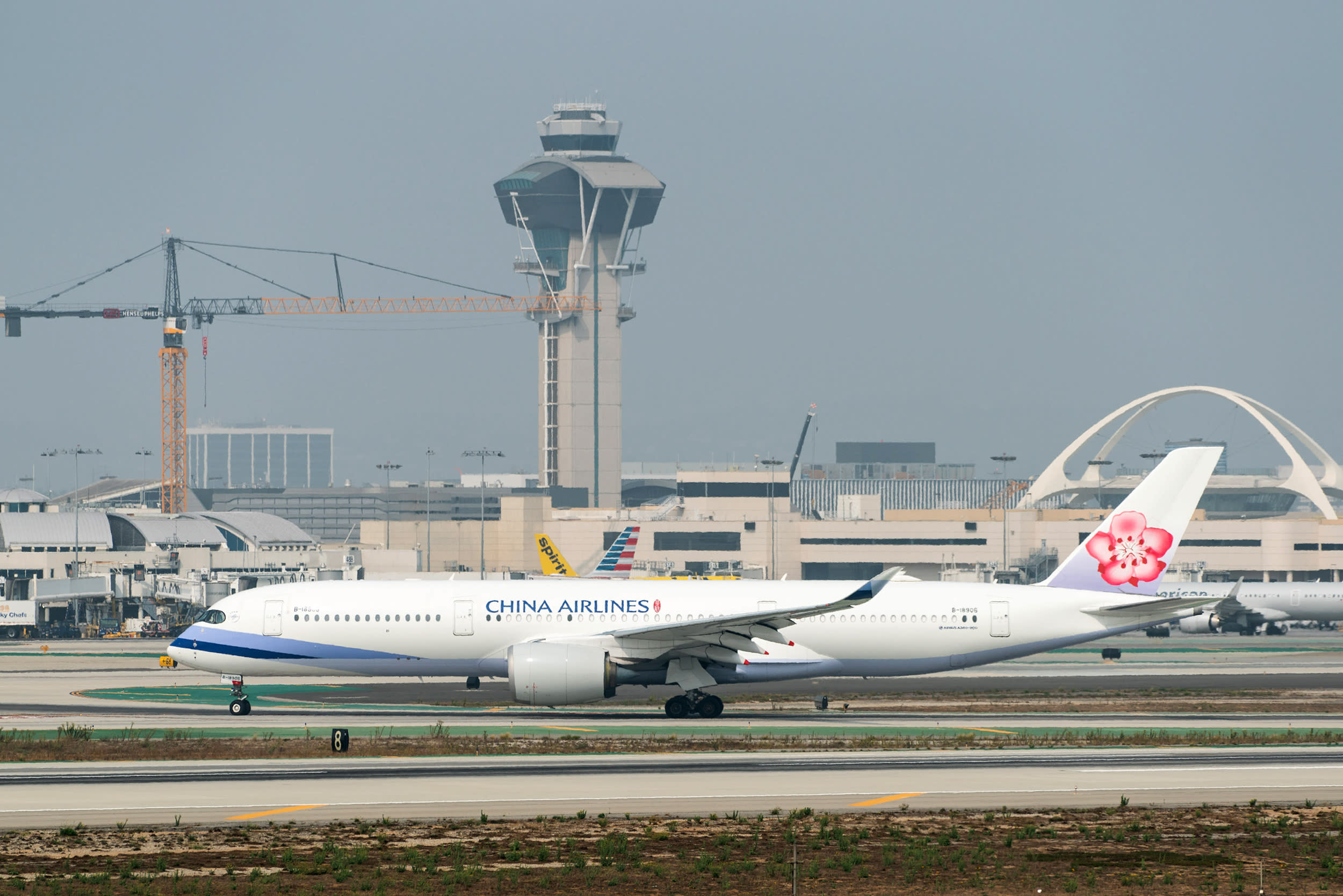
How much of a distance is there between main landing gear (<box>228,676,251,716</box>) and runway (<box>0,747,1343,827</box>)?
11104 millimetres

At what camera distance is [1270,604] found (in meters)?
113

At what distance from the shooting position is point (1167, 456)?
163ft

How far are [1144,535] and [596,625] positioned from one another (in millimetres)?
18751

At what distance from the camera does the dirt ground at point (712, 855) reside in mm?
21891

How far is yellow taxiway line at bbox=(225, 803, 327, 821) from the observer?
26.7 m

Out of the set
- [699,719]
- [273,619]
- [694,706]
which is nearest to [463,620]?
[273,619]

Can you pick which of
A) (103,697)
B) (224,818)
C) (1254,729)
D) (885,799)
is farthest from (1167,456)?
(103,697)

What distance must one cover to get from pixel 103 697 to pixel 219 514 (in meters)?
127

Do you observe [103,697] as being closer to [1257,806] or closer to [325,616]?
[325,616]

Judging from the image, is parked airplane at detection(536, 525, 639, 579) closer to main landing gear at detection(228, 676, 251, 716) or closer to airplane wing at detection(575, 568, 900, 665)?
main landing gear at detection(228, 676, 251, 716)

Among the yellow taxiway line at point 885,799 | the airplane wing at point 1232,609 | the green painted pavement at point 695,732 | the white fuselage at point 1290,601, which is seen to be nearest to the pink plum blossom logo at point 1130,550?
the green painted pavement at point 695,732

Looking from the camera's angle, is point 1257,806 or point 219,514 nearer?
point 1257,806

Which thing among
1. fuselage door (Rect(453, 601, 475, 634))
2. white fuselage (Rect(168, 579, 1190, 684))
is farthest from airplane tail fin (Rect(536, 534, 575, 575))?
fuselage door (Rect(453, 601, 475, 634))

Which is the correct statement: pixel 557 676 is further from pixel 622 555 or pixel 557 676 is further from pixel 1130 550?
pixel 622 555
